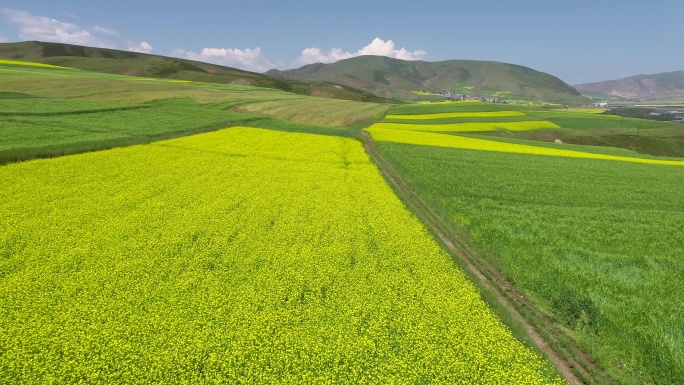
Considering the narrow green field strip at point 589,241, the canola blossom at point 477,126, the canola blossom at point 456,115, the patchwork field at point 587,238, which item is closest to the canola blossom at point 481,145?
the patchwork field at point 587,238

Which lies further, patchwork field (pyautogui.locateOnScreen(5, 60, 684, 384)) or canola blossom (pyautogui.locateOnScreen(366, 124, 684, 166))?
canola blossom (pyautogui.locateOnScreen(366, 124, 684, 166))

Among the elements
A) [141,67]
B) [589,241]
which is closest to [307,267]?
[589,241]

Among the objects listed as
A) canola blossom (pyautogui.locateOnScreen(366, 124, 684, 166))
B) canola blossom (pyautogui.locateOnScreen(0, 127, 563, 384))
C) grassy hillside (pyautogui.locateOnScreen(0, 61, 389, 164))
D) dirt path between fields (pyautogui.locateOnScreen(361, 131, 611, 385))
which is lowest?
dirt path between fields (pyautogui.locateOnScreen(361, 131, 611, 385))

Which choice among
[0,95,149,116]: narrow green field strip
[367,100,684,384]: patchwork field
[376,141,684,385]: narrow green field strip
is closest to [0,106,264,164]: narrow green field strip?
[0,95,149,116]: narrow green field strip

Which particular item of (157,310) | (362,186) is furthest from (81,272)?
(362,186)

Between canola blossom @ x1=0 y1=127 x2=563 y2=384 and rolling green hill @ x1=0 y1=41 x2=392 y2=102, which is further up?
rolling green hill @ x1=0 y1=41 x2=392 y2=102

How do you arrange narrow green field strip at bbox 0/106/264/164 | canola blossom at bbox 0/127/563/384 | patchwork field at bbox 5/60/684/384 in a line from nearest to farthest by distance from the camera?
canola blossom at bbox 0/127/563/384
patchwork field at bbox 5/60/684/384
narrow green field strip at bbox 0/106/264/164

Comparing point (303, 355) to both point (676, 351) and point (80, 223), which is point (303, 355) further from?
point (80, 223)

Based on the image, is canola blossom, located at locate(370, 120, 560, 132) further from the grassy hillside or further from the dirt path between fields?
the dirt path between fields
